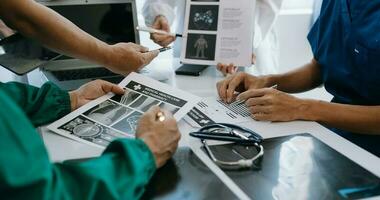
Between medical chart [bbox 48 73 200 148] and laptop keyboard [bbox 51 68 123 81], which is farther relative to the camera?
laptop keyboard [bbox 51 68 123 81]

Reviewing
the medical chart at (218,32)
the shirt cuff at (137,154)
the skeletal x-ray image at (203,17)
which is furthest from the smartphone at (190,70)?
the shirt cuff at (137,154)

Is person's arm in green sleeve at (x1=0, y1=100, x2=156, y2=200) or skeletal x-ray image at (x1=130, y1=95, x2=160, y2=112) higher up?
person's arm in green sleeve at (x1=0, y1=100, x2=156, y2=200)

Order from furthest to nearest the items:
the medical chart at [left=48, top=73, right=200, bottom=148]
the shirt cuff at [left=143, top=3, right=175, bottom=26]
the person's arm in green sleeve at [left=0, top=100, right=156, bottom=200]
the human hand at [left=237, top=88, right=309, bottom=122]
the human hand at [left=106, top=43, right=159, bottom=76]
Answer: the shirt cuff at [left=143, top=3, right=175, bottom=26]
the human hand at [left=106, top=43, right=159, bottom=76]
the human hand at [left=237, top=88, right=309, bottom=122]
the medical chart at [left=48, top=73, right=200, bottom=148]
the person's arm in green sleeve at [left=0, top=100, right=156, bottom=200]

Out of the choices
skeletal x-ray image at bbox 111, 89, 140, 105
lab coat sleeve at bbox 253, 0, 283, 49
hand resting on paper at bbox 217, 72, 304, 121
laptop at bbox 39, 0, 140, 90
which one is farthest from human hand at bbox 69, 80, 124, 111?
lab coat sleeve at bbox 253, 0, 283, 49

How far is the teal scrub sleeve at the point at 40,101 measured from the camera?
98 cm

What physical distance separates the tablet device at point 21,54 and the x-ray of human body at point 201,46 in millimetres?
506

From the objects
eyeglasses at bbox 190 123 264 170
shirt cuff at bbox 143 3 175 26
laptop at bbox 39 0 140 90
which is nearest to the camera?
eyeglasses at bbox 190 123 264 170

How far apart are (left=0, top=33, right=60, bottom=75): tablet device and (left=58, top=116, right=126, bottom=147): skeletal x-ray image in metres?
0.26

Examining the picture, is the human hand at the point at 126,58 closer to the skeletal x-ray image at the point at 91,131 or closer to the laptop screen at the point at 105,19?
the laptop screen at the point at 105,19

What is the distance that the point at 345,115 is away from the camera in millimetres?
1059

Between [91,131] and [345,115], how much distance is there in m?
0.66

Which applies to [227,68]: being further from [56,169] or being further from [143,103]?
[56,169]

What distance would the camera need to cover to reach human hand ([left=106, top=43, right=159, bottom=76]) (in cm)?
125

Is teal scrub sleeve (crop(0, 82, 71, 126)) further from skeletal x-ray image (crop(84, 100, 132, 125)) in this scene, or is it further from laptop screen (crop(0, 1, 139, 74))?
laptop screen (crop(0, 1, 139, 74))
